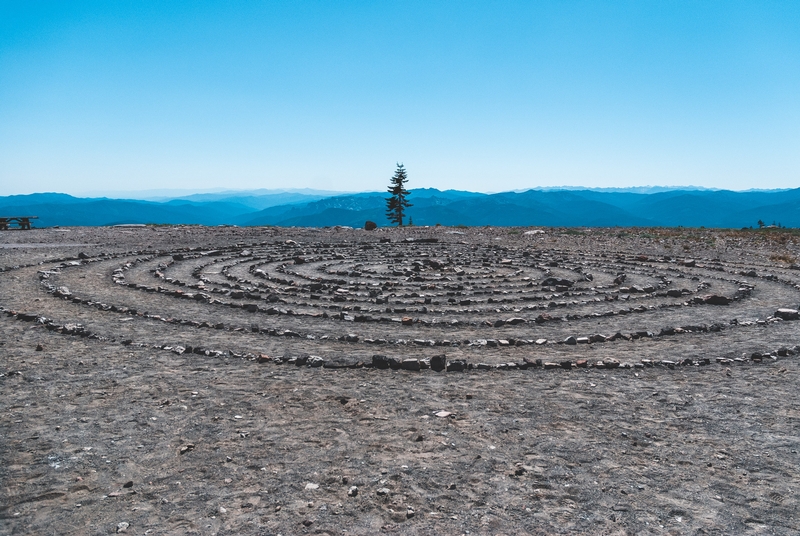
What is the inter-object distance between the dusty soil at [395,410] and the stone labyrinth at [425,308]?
0.29ft

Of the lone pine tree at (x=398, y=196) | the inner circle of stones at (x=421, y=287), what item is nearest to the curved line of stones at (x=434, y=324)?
the inner circle of stones at (x=421, y=287)

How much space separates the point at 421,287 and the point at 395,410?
34.2 ft

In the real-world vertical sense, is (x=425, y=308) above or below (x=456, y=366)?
above

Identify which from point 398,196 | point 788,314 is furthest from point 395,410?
point 398,196

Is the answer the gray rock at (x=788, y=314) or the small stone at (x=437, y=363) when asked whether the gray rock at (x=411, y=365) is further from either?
the gray rock at (x=788, y=314)

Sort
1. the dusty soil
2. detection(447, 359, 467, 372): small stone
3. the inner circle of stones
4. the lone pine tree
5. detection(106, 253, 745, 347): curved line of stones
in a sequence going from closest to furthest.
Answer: the dusty soil, detection(447, 359, 467, 372): small stone, detection(106, 253, 745, 347): curved line of stones, the inner circle of stones, the lone pine tree

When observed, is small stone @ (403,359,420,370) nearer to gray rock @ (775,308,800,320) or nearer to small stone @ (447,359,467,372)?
small stone @ (447,359,467,372)

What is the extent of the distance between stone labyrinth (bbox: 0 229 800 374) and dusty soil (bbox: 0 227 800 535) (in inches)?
3.4

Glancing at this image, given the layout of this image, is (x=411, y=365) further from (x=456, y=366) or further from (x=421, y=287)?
(x=421, y=287)

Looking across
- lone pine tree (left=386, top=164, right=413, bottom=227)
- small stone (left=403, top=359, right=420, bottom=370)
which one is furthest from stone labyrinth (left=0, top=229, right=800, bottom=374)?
lone pine tree (left=386, top=164, right=413, bottom=227)

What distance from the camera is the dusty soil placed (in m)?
5.20

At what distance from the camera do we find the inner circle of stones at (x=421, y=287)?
12844mm

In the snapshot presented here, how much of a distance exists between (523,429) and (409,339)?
15.9ft

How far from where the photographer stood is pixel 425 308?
14.5 m
